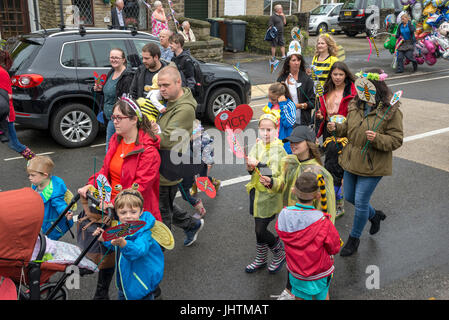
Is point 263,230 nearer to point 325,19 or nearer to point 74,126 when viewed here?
point 74,126

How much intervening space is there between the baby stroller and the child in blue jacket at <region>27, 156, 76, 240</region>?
0.79 metres

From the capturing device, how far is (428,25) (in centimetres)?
1518

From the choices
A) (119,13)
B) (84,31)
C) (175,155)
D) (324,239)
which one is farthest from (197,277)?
(119,13)

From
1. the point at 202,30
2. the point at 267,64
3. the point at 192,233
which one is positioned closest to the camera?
A: the point at 192,233

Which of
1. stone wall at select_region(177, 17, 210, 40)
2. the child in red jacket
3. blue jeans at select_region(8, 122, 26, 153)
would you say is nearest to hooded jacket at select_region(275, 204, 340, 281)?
the child in red jacket

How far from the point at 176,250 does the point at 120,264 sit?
162 centimetres

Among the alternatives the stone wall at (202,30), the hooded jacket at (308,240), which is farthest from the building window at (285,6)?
the hooded jacket at (308,240)

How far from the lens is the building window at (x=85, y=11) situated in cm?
1600

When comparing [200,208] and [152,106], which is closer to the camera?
[152,106]

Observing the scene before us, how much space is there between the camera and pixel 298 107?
243 inches

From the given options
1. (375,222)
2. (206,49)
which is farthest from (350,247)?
(206,49)

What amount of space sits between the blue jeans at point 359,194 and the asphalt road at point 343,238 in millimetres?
378

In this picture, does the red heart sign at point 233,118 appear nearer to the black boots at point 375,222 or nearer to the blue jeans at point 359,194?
the blue jeans at point 359,194

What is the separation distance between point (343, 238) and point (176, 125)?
Answer: 2299 mm
